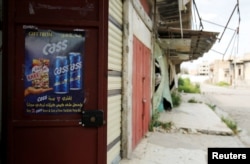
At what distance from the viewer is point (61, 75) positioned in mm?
3334

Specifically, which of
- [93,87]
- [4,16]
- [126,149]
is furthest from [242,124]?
[4,16]

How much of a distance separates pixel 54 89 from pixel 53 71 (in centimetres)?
19

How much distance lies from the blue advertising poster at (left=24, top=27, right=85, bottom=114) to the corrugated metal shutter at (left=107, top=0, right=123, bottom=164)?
110 cm

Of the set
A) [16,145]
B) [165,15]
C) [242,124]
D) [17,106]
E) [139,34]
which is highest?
[165,15]

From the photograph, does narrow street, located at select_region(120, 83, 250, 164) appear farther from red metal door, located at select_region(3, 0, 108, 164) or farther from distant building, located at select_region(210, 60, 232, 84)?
distant building, located at select_region(210, 60, 232, 84)

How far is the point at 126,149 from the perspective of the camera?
5398 mm

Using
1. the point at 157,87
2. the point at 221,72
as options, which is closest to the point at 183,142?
the point at 157,87

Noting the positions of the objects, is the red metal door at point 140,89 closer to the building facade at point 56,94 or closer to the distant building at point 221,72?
the building facade at point 56,94

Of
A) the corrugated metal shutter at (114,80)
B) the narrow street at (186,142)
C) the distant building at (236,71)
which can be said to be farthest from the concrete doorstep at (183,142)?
the distant building at (236,71)

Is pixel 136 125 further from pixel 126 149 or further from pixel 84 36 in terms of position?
pixel 84 36

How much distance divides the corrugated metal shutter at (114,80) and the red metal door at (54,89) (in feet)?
3.34

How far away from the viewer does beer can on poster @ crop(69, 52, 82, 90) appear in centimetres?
334

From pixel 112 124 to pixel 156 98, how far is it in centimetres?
597

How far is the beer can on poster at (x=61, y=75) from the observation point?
3.32m
